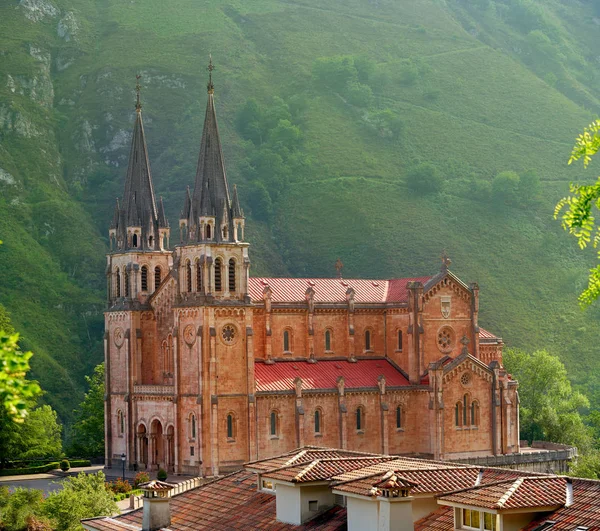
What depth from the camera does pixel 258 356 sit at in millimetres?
96250

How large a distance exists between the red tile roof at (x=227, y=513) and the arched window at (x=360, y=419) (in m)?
44.1

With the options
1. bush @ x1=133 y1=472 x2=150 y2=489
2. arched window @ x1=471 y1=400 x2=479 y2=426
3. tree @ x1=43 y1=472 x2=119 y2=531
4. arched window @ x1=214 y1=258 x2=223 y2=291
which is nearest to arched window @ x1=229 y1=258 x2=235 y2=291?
arched window @ x1=214 y1=258 x2=223 y2=291

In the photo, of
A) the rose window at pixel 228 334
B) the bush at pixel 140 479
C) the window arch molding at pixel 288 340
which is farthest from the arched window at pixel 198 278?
the bush at pixel 140 479

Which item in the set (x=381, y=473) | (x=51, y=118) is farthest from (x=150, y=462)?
(x=51, y=118)

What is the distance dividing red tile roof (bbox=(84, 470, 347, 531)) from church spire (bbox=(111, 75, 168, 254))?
51.2 meters

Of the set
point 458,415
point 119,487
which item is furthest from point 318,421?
point 119,487

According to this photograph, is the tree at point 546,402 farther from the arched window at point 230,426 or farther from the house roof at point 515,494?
the house roof at point 515,494

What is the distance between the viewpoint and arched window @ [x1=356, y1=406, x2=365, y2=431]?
95438 mm

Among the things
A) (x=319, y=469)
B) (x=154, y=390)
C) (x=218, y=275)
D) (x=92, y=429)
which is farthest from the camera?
(x=92, y=429)

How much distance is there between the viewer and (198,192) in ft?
305

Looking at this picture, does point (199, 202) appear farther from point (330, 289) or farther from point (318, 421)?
point (318, 421)

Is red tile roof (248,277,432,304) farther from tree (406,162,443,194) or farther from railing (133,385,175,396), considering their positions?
tree (406,162,443,194)

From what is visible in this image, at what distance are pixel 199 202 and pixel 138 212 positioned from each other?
9.75 metres

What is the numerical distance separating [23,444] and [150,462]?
11.5 meters
